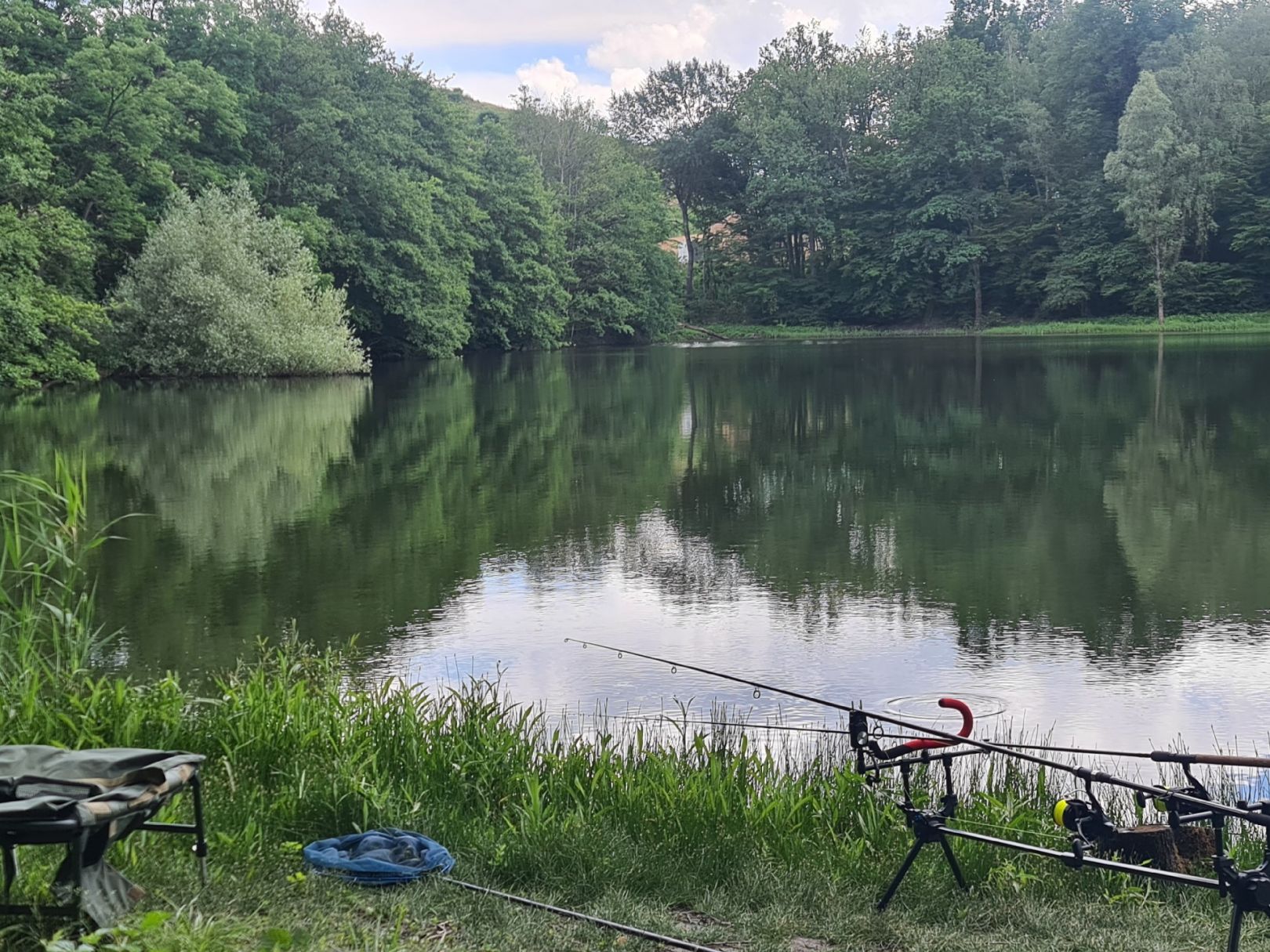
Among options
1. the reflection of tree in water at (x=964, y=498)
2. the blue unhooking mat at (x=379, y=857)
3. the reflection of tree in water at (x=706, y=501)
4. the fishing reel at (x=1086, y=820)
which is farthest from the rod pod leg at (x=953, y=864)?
the reflection of tree in water at (x=706, y=501)

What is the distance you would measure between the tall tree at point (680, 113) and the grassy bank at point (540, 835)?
72.0 m

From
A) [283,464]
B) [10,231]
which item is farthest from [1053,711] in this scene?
[10,231]

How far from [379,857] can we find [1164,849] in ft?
8.32

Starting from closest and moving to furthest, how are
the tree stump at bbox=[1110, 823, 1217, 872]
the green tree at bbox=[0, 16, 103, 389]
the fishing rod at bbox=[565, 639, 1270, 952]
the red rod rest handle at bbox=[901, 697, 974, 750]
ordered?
the fishing rod at bbox=[565, 639, 1270, 952], the tree stump at bbox=[1110, 823, 1217, 872], the red rod rest handle at bbox=[901, 697, 974, 750], the green tree at bbox=[0, 16, 103, 389]

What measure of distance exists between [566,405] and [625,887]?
24.7 meters

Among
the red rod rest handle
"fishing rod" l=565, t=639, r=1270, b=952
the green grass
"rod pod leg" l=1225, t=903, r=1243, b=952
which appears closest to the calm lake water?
the red rod rest handle

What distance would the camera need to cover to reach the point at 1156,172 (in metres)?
57.2

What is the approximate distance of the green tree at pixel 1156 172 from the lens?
56.2 m

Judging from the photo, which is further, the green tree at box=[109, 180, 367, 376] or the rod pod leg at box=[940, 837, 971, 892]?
the green tree at box=[109, 180, 367, 376]

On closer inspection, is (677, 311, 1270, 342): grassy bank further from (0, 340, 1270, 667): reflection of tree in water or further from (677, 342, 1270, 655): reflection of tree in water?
(0, 340, 1270, 667): reflection of tree in water

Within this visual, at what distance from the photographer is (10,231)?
3131cm

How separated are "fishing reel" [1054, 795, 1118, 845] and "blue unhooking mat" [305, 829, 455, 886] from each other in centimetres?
197

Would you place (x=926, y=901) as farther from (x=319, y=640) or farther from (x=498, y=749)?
(x=319, y=640)

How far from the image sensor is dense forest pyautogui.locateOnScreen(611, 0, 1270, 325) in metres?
58.2
